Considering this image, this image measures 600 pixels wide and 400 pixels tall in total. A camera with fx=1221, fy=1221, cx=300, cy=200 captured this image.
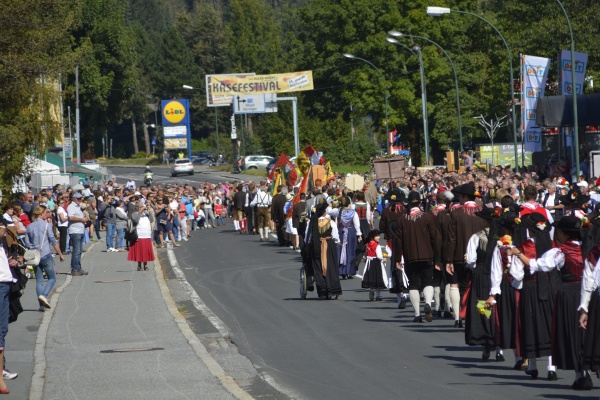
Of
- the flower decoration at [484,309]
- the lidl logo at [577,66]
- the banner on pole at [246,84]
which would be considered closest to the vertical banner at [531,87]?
the lidl logo at [577,66]

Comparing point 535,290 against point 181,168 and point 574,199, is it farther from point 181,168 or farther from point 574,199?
point 181,168

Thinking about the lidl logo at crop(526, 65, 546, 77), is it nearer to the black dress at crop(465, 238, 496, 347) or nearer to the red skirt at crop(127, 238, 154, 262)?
the red skirt at crop(127, 238, 154, 262)

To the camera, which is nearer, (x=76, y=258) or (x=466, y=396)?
(x=466, y=396)

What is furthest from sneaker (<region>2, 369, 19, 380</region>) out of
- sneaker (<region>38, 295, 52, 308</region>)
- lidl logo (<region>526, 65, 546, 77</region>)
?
lidl logo (<region>526, 65, 546, 77</region>)

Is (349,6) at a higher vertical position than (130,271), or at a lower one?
higher

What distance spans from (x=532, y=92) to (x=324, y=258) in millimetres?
19763

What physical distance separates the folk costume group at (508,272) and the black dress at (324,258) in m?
0.75

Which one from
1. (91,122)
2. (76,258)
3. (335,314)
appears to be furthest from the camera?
(91,122)

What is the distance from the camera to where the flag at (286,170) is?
38438 mm

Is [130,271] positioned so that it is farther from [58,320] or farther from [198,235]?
[198,235]

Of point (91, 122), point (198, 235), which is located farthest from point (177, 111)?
point (198, 235)

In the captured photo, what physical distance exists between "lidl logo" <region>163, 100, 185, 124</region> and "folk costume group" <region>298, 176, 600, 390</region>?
89906 mm

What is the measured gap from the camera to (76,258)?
27.6 metres

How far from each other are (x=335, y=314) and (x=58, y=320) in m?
4.29
